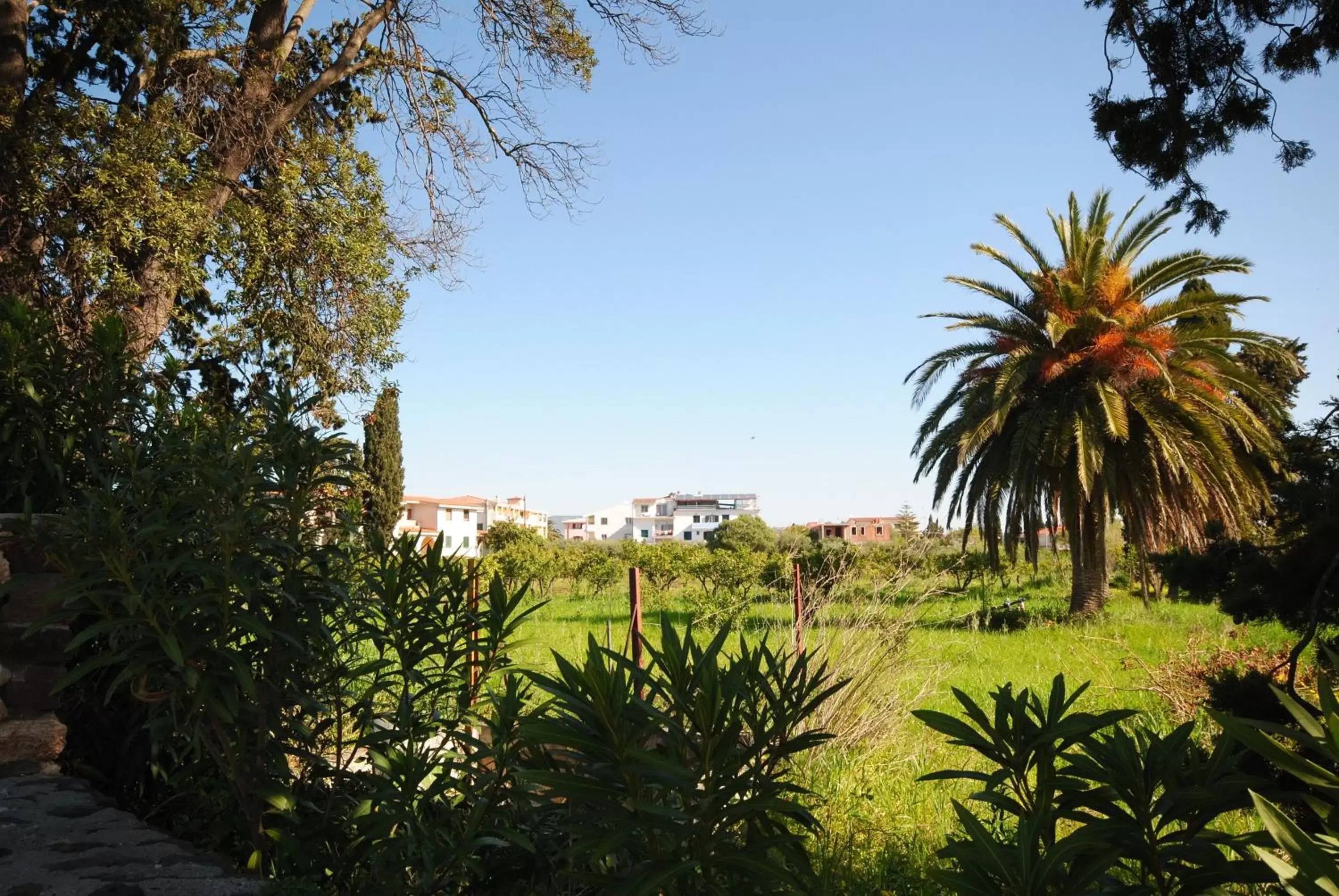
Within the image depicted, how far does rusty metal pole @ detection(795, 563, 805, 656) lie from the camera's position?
18.2ft

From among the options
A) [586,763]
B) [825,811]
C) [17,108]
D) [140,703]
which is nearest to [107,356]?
[140,703]

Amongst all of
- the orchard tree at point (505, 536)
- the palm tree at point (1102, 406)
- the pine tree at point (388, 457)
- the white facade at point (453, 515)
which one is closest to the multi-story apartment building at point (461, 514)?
the white facade at point (453, 515)

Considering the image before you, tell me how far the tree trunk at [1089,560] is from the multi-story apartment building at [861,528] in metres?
37.3

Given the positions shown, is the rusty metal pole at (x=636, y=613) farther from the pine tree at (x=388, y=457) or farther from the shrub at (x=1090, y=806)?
the pine tree at (x=388, y=457)

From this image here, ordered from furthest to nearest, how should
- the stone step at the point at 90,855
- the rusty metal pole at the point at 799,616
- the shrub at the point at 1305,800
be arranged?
the rusty metal pole at the point at 799,616
the stone step at the point at 90,855
the shrub at the point at 1305,800

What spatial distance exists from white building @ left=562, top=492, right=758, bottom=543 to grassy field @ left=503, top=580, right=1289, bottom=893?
67.4 meters

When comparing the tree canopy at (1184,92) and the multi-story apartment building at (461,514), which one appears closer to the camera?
the tree canopy at (1184,92)

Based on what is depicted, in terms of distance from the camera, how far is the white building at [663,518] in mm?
85750

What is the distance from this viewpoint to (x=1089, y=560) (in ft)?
45.4

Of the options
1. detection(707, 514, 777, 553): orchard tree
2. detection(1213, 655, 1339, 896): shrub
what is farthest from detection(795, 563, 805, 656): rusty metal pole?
detection(707, 514, 777, 553): orchard tree

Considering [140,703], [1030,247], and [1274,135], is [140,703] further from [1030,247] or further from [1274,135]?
[1030,247]

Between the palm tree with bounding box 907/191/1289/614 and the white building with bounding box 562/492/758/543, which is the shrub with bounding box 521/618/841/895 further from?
the white building with bounding box 562/492/758/543

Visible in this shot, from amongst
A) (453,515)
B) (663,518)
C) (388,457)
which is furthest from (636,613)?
(663,518)

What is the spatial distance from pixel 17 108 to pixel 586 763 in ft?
28.6
